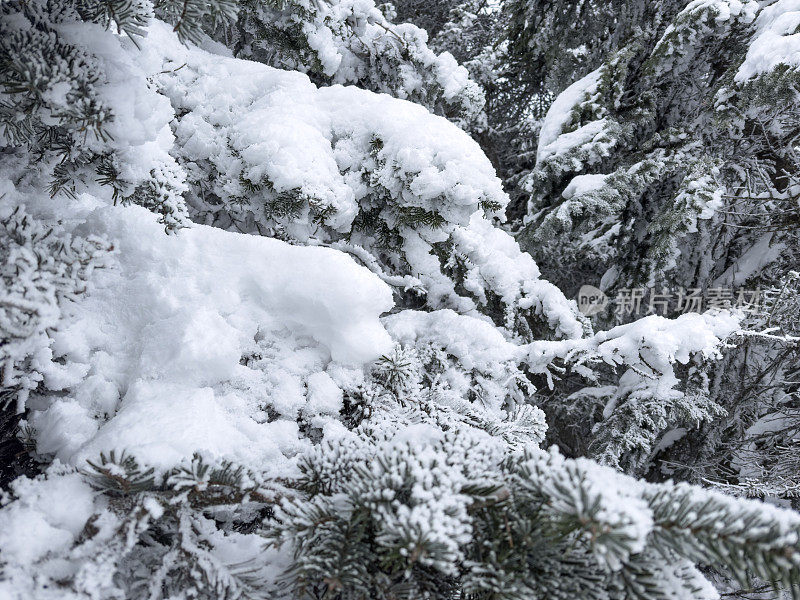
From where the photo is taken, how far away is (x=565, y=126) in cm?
Result: 467

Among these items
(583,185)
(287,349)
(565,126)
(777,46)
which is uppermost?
(777,46)

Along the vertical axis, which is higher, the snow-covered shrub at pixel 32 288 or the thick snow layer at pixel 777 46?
the thick snow layer at pixel 777 46

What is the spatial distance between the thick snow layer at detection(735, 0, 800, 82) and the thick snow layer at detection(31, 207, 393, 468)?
3.15 meters

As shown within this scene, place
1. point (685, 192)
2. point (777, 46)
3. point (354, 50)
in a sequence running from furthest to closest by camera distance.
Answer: point (685, 192), point (354, 50), point (777, 46)

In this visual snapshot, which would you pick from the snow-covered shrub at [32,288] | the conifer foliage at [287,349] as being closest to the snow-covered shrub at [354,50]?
the conifer foliage at [287,349]

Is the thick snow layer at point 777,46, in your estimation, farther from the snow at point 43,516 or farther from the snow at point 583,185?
the snow at point 43,516

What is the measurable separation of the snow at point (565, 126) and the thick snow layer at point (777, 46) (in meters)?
1.25

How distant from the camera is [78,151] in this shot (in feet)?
4.30

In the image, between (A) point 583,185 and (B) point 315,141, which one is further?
(A) point 583,185

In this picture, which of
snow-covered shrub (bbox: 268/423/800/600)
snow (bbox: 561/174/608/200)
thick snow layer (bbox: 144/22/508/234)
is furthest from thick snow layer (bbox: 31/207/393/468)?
snow (bbox: 561/174/608/200)

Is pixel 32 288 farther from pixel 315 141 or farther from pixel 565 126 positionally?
pixel 565 126

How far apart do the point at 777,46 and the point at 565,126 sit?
1814 millimetres

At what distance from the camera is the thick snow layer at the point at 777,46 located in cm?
295

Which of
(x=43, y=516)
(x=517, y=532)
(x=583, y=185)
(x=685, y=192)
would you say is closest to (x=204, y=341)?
(x=43, y=516)
